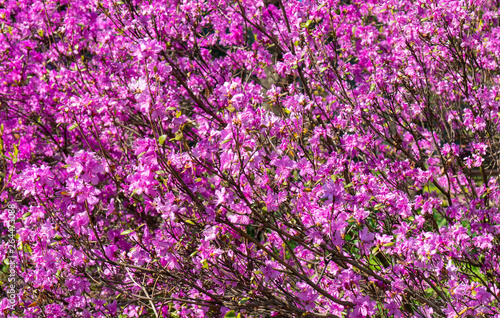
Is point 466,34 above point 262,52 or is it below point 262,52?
above

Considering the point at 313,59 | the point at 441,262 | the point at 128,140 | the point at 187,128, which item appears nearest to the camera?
the point at 441,262

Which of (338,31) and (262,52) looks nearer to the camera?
(262,52)

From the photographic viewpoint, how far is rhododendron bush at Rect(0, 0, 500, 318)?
2562 millimetres

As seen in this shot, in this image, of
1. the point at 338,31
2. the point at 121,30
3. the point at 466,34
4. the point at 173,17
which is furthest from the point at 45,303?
the point at 466,34

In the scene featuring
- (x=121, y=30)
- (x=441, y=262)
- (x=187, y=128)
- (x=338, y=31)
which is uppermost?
(x=338, y=31)

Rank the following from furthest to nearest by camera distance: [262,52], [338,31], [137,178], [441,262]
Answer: [338,31]
[262,52]
[441,262]
[137,178]

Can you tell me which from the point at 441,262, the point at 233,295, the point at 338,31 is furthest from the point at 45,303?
the point at 338,31

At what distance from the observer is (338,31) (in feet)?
15.0

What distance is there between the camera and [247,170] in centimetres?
275

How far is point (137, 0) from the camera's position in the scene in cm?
407

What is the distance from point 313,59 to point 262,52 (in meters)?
0.90

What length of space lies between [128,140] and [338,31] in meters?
2.51

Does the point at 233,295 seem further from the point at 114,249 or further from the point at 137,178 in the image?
the point at 137,178

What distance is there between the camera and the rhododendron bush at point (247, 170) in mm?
2562
